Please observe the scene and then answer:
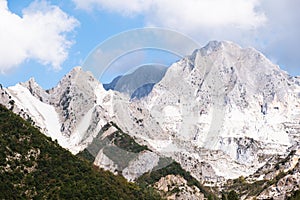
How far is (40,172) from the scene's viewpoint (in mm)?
96062

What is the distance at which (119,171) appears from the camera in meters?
177

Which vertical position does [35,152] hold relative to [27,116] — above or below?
below

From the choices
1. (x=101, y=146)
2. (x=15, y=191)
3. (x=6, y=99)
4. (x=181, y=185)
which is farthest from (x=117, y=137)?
(x=15, y=191)

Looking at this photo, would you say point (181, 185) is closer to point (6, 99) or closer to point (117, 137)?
point (117, 137)

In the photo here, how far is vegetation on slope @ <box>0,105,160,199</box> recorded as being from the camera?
9131 centimetres

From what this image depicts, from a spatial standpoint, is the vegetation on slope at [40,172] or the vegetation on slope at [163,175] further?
the vegetation on slope at [163,175]

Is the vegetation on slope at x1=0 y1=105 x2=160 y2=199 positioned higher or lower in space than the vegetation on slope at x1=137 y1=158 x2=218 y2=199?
lower

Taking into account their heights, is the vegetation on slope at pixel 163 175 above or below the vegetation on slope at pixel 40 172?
above

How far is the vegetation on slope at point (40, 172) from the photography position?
3595 inches

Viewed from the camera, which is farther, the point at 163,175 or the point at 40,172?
the point at 163,175

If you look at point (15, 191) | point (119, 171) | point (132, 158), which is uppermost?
point (132, 158)

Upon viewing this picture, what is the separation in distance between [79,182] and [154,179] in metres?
90.5

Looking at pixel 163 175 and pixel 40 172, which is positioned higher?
pixel 163 175

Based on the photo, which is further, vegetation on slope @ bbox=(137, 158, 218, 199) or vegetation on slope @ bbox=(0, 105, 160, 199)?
vegetation on slope @ bbox=(137, 158, 218, 199)
